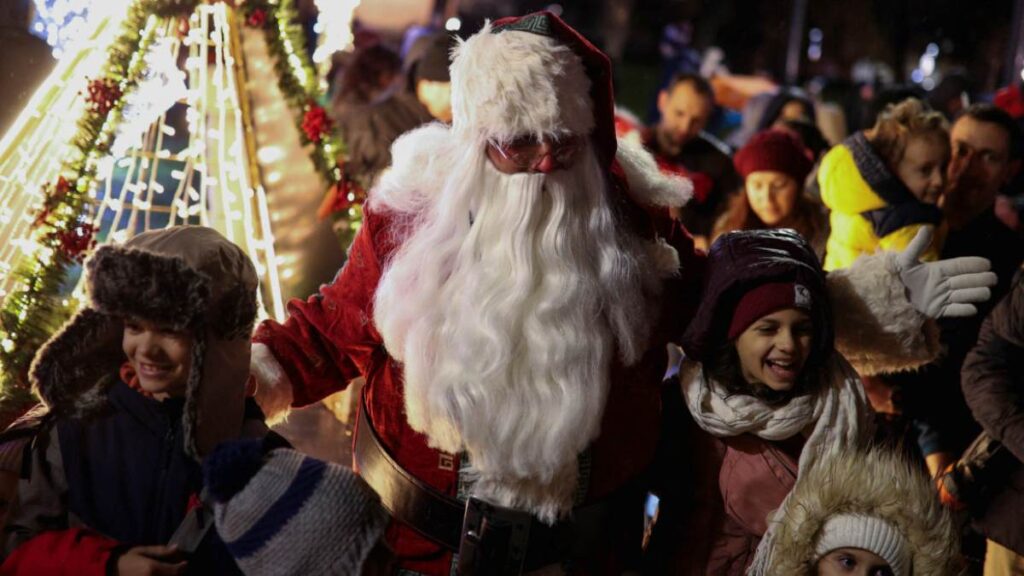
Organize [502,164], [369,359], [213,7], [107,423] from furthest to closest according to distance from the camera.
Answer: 1. [213,7]
2. [369,359]
3. [502,164]
4. [107,423]

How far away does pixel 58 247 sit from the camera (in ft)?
10.8

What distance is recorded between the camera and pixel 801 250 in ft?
9.52

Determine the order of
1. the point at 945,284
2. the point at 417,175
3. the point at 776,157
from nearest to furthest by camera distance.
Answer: the point at 417,175 → the point at 945,284 → the point at 776,157

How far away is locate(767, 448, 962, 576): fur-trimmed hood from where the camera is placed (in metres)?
2.71

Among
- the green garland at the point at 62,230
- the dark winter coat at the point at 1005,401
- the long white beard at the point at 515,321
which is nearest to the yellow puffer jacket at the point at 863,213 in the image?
the dark winter coat at the point at 1005,401

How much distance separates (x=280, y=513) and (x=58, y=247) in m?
1.46

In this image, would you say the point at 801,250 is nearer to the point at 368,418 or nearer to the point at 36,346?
the point at 368,418

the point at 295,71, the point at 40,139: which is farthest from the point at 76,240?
the point at 295,71

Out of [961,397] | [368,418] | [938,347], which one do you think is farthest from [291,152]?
[961,397]

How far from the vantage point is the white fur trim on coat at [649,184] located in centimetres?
290

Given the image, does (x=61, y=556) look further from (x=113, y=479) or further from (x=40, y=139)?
(x=40, y=139)

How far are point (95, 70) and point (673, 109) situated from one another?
Result: 11.1 ft

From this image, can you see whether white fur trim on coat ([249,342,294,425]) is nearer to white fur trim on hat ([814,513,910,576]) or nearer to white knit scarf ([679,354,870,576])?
white knit scarf ([679,354,870,576])

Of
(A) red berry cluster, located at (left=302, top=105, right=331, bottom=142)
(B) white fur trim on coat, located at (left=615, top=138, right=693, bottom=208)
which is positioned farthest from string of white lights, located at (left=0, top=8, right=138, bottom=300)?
(B) white fur trim on coat, located at (left=615, top=138, right=693, bottom=208)
